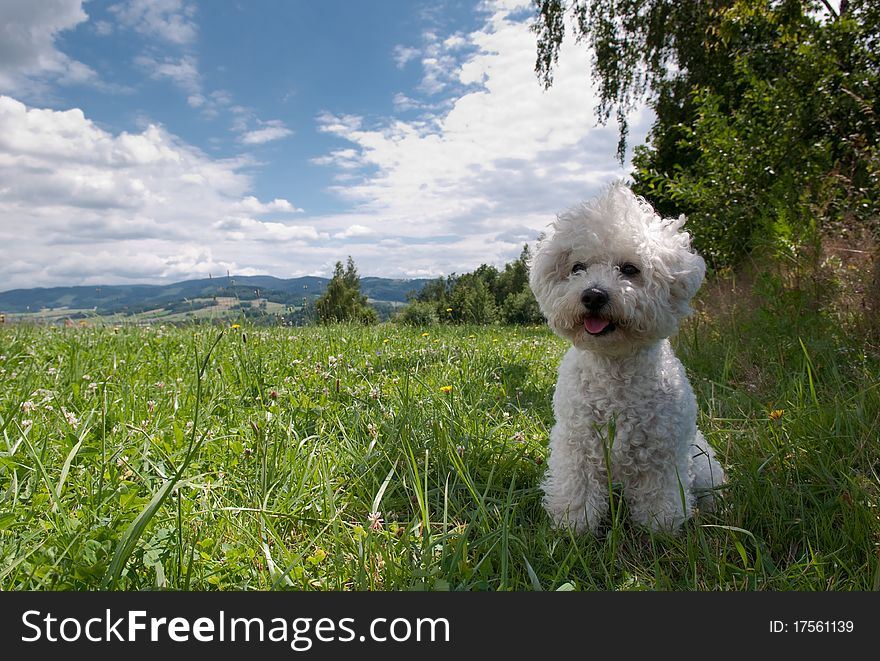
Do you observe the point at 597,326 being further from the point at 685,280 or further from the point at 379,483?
the point at 379,483

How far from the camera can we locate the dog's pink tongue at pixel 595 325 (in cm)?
256

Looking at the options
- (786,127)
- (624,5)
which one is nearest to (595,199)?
(786,127)

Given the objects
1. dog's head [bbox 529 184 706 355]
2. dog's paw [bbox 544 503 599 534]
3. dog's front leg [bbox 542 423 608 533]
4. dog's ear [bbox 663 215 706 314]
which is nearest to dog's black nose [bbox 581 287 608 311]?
dog's head [bbox 529 184 706 355]

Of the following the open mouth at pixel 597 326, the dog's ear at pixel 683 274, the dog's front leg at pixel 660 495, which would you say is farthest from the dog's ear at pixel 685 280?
the dog's front leg at pixel 660 495

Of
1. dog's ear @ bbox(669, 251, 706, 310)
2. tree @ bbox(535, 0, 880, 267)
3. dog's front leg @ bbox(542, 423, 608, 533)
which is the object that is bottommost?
dog's front leg @ bbox(542, 423, 608, 533)

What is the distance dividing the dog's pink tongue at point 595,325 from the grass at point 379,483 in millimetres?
823

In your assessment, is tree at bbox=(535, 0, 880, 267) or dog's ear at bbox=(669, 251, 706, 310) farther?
tree at bbox=(535, 0, 880, 267)

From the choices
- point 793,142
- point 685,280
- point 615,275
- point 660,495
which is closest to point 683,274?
point 685,280

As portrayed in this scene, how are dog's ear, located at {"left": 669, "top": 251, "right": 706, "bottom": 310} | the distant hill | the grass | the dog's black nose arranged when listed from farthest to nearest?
the distant hill → dog's ear, located at {"left": 669, "top": 251, "right": 706, "bottom": 310} → the dog's black nose → the grass

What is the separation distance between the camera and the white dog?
2.58m

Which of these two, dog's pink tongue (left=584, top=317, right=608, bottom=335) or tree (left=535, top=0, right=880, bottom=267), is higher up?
tree (left=535, top=0, right=880, bottom=267)

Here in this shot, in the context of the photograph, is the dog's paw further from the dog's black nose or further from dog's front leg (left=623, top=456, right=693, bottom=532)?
the dog's black nose

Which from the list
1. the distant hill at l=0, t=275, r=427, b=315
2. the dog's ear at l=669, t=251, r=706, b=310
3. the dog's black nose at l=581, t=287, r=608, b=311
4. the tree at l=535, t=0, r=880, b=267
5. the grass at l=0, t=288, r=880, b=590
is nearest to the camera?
the grass at l=0, t=288, r=880, b=590

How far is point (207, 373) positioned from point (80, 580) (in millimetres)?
2335
